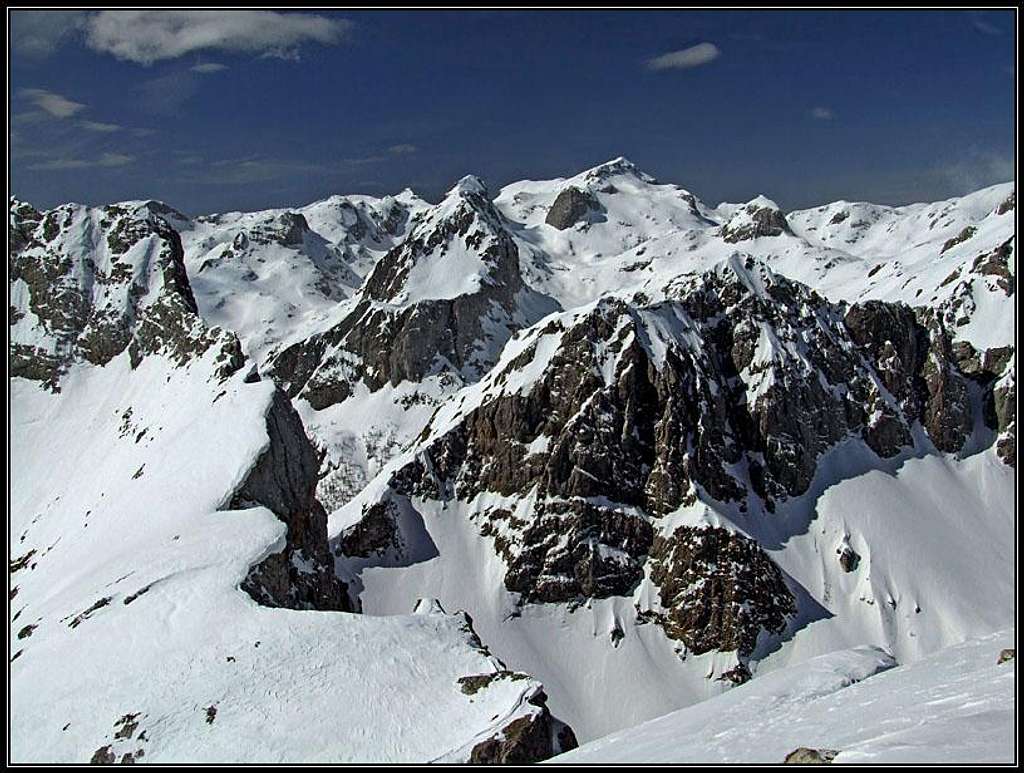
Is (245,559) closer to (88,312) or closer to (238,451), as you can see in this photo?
(238,451)

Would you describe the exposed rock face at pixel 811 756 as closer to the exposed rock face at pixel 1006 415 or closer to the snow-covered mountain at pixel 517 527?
the snow-covered mountain at pixel 517 527

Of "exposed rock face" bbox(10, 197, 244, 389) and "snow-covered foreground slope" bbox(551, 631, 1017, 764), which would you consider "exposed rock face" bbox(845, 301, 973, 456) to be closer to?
"exposed rock face" bbox(10, 197, 244, 389)

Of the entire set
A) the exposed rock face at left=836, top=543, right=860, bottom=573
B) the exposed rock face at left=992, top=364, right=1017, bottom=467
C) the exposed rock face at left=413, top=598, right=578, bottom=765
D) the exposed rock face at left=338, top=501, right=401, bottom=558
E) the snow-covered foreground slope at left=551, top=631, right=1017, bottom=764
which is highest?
the snow-covered foreground slope at left=551, top=631, right=1017, bottom=764

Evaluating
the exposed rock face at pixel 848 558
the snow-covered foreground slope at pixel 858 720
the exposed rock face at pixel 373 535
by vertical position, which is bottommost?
the exposed rock face at pixel 848 558

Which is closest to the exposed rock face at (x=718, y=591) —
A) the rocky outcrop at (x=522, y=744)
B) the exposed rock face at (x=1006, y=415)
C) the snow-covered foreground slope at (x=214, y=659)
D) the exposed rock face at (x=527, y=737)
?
the exposed rock face at (x=1006, y=415)

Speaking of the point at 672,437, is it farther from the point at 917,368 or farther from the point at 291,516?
the point at 291,516

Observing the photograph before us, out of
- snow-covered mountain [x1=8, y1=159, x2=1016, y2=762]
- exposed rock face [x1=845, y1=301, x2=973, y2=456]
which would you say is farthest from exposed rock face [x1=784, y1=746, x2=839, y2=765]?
exposed rock face [x1=845, y1=301, x2=973, y2=456]

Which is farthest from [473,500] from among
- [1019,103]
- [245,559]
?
[1019,103]
